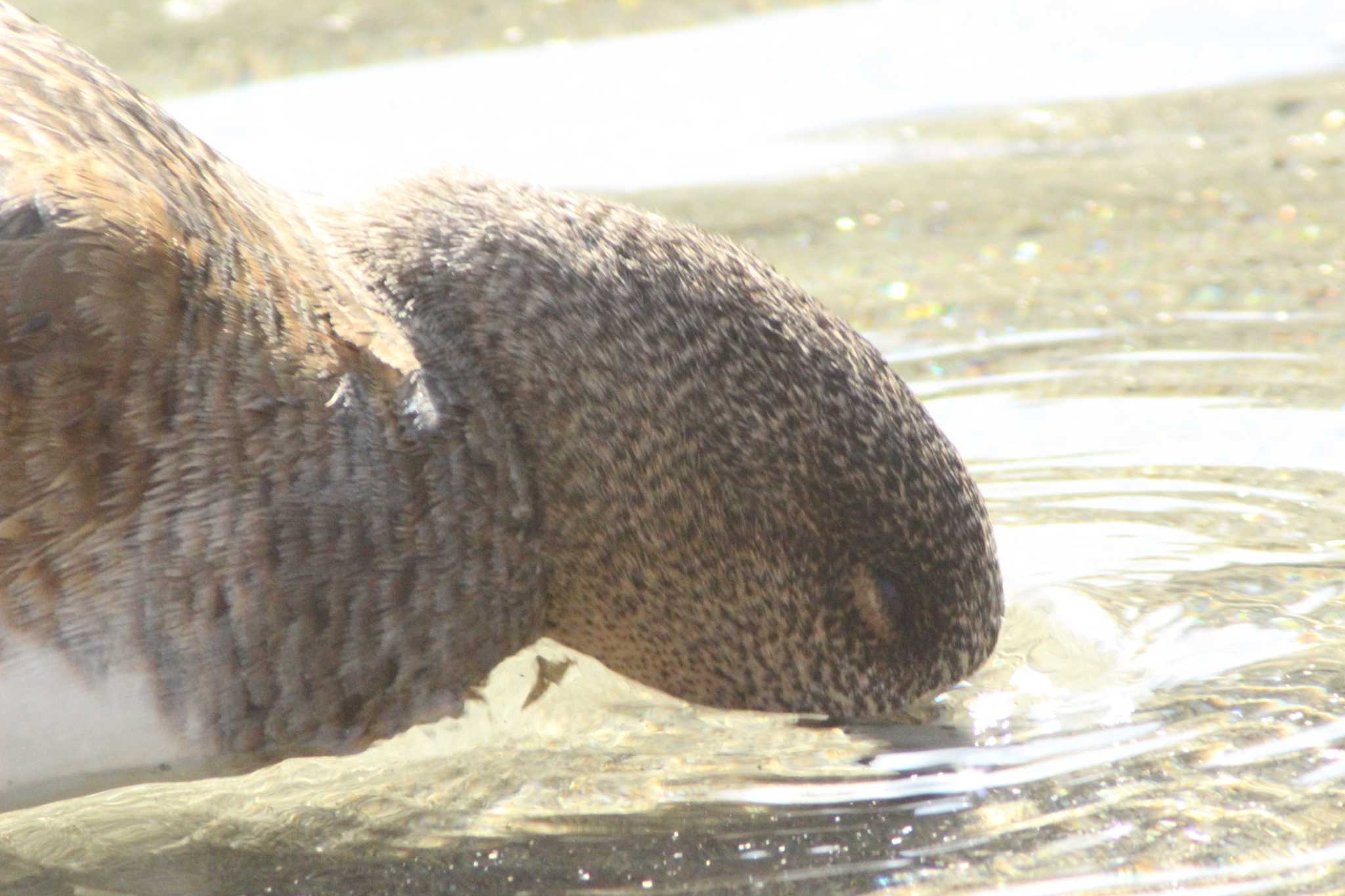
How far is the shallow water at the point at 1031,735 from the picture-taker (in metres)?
2.66

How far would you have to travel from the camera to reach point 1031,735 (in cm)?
294

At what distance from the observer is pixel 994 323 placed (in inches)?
179

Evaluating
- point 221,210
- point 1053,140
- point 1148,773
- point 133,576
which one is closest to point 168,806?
point 133,576

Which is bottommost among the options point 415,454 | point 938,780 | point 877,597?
point 938,780

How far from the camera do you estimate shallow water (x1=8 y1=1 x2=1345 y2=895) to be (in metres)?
2.66

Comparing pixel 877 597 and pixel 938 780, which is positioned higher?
pixel 877 597

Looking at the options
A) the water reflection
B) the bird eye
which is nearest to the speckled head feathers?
the bird eye

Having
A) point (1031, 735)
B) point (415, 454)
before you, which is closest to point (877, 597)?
point (1031, 735)

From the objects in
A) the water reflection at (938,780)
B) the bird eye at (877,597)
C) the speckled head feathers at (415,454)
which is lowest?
the water reflection at (938,780)

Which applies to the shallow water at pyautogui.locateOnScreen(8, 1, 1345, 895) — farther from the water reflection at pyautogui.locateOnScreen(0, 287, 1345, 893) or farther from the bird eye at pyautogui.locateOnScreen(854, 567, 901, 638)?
the bird eye at pyautogui.locateOnScreen(854, 567, 901, 638)

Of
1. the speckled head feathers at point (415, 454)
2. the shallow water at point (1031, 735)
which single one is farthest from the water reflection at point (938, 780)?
the speckled head feathers at point (415, 454)

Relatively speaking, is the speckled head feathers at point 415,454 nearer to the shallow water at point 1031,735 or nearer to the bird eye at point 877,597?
the bird eye at point 877,597

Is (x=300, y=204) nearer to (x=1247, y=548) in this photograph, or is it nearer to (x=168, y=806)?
(x=168, y=806)

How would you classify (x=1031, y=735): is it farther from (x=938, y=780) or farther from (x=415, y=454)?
(x=415, y=454)
